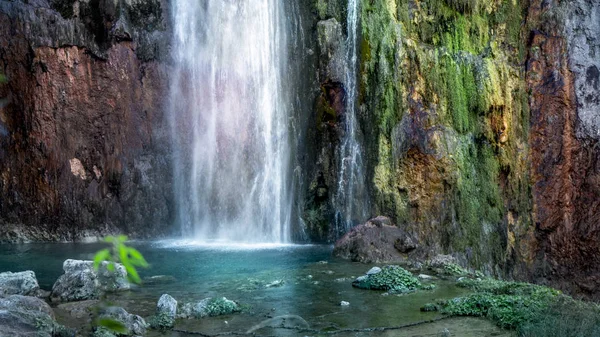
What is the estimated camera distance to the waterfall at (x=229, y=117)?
2389 cm

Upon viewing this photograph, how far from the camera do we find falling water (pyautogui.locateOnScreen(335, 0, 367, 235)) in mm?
21953

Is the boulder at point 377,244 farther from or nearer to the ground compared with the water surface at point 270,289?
farther from the ground

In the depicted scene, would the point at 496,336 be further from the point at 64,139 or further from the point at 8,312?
the point at 64,139

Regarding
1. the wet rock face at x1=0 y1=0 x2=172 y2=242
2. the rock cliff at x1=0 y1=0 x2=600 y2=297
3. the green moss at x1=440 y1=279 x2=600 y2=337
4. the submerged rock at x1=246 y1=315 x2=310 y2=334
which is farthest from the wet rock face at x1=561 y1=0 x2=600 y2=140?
the submerged rock at x1=246 y1=315 x2=310 y2=334

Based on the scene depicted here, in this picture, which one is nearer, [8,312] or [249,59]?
[8,312]

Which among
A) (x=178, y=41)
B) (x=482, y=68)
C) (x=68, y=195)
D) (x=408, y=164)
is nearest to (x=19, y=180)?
(x=68, y=195)

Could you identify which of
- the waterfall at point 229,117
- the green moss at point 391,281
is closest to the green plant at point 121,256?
the green moss at point 391,281

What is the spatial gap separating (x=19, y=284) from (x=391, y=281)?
21.3ft

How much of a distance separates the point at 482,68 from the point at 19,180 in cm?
1692

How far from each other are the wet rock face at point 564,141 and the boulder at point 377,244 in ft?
42.0

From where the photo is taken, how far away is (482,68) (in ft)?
81.6

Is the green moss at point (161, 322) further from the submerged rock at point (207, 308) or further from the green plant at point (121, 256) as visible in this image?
the green plant at point (121, 256)

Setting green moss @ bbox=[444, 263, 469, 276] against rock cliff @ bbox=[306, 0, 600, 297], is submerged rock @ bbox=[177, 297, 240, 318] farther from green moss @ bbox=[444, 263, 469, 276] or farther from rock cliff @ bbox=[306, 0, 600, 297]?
rock cliff @ bbox=[306, 0, 600, 297]

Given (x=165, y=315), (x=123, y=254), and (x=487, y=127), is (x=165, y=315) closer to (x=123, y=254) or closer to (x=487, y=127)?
(x=123, y=254)
